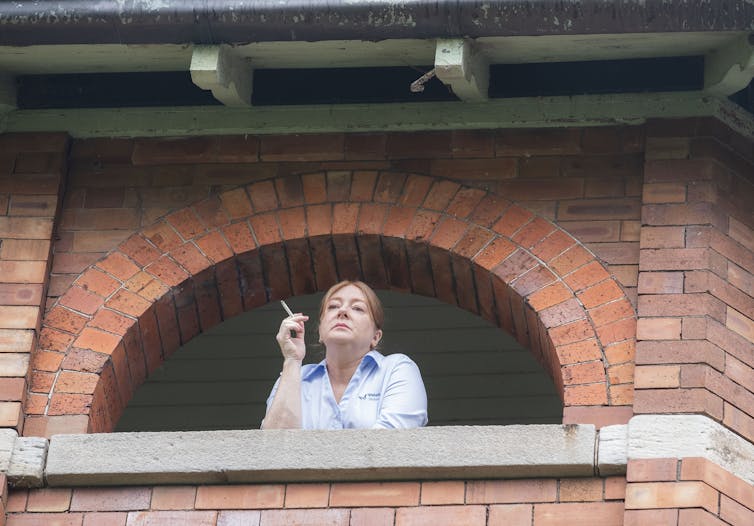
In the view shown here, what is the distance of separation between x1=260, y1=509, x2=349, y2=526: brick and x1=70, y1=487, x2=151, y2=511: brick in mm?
511

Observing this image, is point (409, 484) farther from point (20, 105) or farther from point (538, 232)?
point (20, 105)

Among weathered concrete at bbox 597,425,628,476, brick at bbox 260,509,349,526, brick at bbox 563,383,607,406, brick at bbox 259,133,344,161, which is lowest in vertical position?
brick at bbox 260,509,349,526

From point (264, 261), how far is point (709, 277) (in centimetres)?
199

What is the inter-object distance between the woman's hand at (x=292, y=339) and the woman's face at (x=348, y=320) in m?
0.20

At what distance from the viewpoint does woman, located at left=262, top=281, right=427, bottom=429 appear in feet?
27.7

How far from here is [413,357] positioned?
10.8 m

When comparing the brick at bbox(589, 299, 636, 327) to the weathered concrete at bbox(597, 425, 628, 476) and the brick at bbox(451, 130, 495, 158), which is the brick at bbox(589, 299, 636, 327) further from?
the brick at bbox(451, 130, 495, 158)

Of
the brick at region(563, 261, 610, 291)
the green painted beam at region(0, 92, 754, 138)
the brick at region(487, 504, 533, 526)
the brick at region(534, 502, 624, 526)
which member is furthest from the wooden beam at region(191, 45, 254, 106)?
the brick at region(534, 502, 624, 526)

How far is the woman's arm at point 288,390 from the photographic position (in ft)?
27.4

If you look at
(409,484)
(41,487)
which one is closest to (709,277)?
(409,484)

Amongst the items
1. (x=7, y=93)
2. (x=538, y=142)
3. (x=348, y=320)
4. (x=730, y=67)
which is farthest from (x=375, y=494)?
(x=7, y=93)

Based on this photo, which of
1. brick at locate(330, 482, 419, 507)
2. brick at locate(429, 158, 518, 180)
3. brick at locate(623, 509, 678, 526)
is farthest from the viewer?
brick at locate(429, 158, 518, 180)

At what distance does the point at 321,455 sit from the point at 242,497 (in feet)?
1.17

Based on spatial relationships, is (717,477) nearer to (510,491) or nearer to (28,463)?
(510,491)
